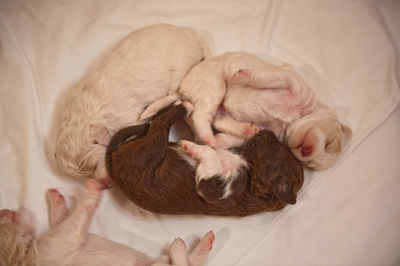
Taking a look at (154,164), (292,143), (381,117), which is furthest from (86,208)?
(381,117)

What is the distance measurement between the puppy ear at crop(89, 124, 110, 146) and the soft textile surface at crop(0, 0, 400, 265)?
541 mm

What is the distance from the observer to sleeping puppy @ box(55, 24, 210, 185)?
2105 millimetres

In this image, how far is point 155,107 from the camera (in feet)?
7.19

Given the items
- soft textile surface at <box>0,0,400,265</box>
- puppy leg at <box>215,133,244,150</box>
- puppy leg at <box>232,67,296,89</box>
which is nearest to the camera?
puppy leg at <box>232,67,296,89</box>

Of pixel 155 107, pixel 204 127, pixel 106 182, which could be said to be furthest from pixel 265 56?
pixel 106 182

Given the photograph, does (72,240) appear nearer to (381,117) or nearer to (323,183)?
(323,183)

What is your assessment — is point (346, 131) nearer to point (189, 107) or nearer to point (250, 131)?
point (250, 131)

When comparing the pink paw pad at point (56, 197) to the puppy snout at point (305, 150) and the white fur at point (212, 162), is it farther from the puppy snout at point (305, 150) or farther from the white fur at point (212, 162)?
the puppy snout at point (305, 150)

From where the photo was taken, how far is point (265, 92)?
2.21 metres

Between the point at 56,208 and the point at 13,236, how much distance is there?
32 cm

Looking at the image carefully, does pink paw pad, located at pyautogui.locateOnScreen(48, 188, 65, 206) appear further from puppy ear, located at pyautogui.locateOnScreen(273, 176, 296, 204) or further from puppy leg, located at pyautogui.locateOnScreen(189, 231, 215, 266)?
puppy ear, located at pyautogui.locateOnScreen(273, 176, 296, 204)

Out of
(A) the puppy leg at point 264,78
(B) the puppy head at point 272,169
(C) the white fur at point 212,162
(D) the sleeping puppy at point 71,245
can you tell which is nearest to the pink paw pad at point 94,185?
(D) the sleeping puppy at point 71,245

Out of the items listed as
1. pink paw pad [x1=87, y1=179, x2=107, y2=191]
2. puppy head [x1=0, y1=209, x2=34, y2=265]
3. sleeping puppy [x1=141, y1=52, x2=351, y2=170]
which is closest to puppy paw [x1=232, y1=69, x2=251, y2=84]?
sleeping puppy [x1=141, y1=52, x2=351, y2=170]

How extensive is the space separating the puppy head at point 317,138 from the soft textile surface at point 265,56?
274 millimetres
